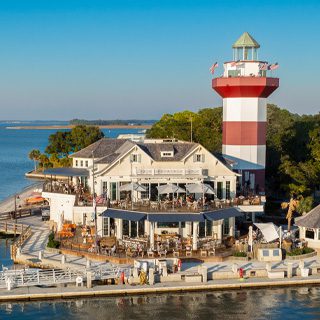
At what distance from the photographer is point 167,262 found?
129 feet

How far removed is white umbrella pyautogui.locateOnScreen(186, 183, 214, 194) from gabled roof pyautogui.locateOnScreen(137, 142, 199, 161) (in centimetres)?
324

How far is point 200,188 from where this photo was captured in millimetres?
45500

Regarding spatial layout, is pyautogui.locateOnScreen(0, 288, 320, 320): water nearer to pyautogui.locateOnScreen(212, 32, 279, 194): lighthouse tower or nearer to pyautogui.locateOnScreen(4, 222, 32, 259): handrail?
pyautogui.locateOnScreen(4, 222, 32, 259): handrail

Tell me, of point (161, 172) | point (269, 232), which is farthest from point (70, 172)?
point (269, 232)

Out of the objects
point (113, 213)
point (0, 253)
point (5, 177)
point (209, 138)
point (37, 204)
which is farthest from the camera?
point (5, 177)

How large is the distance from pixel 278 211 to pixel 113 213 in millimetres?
21904

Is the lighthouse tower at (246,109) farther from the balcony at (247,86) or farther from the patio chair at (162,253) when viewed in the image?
the patio chair at (162,253)

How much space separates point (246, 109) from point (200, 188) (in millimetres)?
11540

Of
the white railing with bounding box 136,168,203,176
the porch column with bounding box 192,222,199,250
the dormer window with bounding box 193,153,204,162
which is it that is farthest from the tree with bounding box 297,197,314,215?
the porch column with bounding box 192,222,199,250

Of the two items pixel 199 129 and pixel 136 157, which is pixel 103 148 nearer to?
pixel 136 157

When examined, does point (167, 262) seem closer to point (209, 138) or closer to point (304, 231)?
point (304, 231)

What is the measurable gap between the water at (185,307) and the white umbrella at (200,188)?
9733mm

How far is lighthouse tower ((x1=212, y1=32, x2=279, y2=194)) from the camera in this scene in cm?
5353

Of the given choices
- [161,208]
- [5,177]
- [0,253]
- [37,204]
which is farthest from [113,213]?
[5,177]
